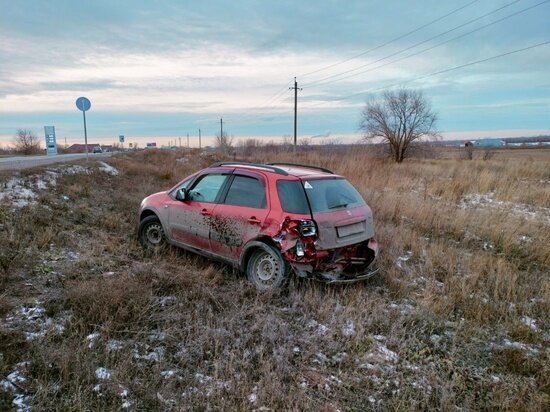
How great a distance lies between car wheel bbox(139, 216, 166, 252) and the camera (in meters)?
6.21

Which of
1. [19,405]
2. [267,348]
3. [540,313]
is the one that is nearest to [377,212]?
[540,313]

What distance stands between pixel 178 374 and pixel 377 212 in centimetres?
741

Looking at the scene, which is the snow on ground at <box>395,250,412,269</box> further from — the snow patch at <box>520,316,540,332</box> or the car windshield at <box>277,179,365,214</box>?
the snow patch at <box>520,316,540,332</box>

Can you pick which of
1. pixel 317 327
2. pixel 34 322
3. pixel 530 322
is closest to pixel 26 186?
pixel 34 322

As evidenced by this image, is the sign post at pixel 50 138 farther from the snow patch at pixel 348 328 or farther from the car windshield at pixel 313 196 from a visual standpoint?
the snow patch at pixel 348 328

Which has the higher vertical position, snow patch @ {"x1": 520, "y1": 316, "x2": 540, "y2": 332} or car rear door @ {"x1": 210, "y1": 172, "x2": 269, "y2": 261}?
car rear door @ {"x1": 210, "y1": 172, "x2": 269, "y2": 261}

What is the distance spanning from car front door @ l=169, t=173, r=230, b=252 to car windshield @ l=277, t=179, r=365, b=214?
120cm

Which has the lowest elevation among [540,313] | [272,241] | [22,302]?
[540,313]

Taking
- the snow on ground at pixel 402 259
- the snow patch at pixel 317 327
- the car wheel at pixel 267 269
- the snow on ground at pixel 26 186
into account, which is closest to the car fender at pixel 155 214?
the car wheel at pixel 267 269

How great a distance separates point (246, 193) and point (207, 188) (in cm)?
88

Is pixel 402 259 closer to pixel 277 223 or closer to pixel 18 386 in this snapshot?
pixel 277 223

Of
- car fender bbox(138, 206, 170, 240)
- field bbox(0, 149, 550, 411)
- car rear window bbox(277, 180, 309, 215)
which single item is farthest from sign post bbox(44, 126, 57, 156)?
car rear window bbox(277, 180, 309, 215)

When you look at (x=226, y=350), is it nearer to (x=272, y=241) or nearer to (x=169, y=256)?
(x=272, y=241)

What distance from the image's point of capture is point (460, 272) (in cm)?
570
